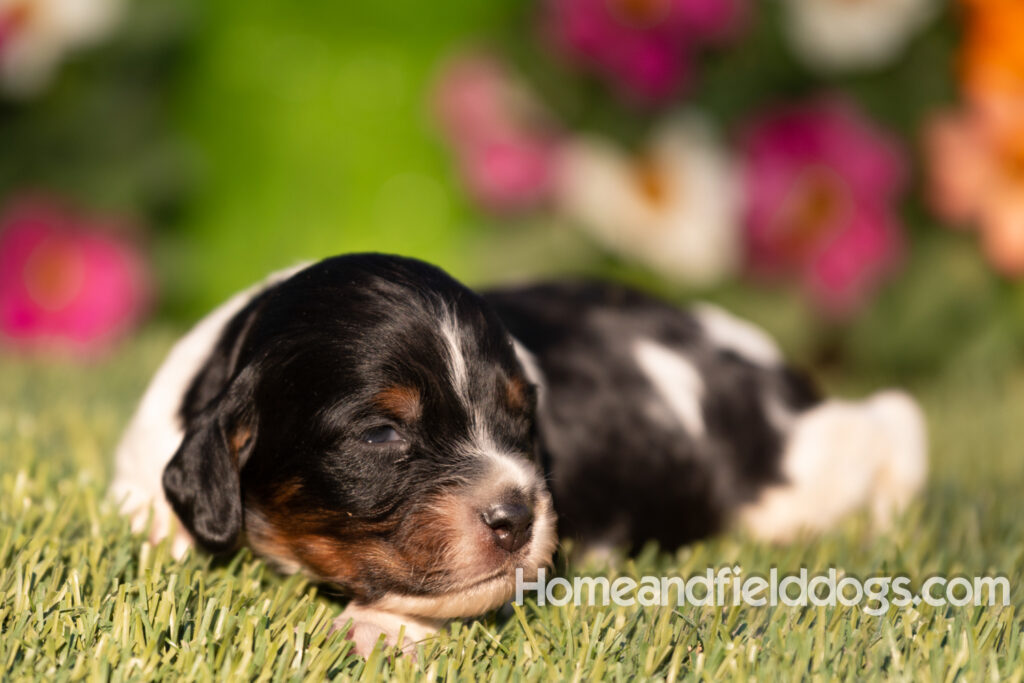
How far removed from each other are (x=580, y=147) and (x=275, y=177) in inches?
71.3

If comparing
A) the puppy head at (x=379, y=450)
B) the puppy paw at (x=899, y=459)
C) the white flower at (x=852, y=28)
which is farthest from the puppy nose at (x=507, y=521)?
the white flower at (x=852, y=28)

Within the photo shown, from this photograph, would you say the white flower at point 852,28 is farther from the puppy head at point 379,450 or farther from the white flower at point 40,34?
the puppy head at point 379,450

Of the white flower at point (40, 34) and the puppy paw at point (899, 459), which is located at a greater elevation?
the white flower at point (40, 34)

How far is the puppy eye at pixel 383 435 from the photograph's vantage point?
2.76m

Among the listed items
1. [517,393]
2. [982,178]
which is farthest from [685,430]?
[982,178]

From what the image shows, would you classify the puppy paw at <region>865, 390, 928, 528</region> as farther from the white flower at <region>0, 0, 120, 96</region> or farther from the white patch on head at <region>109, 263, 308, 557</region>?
the white flower at <region>0, 0, 120, 96</region>

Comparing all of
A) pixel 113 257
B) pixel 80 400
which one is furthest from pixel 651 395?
pixel 113 257

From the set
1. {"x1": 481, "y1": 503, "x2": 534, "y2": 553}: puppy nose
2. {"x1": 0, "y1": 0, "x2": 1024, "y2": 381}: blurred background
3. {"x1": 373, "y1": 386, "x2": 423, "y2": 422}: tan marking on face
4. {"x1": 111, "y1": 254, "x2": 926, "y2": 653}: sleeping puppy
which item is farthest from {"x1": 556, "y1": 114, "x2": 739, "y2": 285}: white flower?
{"x1": 481, "y1": 503, "x2": 534, "y2": 553}: puppy nose

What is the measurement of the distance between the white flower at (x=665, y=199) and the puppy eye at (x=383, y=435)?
397 cm

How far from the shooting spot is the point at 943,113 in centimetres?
643

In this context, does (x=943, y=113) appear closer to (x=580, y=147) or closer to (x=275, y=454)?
(x=580, y=147)

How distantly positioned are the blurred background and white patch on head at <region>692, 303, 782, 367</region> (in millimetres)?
2167

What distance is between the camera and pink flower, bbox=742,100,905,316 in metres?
6.42

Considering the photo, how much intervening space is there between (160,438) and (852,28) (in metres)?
4.64
